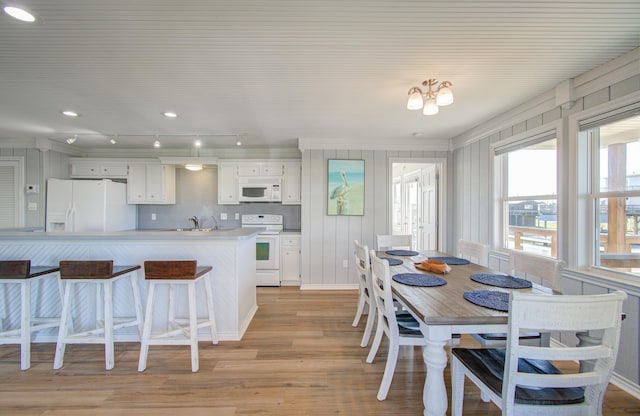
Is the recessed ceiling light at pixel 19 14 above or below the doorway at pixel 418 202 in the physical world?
above

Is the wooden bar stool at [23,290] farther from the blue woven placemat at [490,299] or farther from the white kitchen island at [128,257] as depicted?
the blue woven placemat at [490,299]

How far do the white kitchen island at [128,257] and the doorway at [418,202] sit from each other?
2.75m

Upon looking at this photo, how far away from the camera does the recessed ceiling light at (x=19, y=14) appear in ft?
4.60

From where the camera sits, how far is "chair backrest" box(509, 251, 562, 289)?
5.78 feet

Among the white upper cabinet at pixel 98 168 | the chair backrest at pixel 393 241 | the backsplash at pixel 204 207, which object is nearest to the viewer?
the chair backrest at pixel 393 241

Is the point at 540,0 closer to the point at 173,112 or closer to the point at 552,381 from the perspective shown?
the point at 552,381

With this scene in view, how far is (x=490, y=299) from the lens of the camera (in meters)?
1.46

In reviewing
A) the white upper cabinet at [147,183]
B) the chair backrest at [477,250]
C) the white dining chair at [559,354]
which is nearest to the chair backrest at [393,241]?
the chair backrest at [477,250]

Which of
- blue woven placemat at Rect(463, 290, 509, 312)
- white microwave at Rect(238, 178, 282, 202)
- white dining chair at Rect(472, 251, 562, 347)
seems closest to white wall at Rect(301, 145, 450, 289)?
white microwave at Rect(238, 178, 282, 202)

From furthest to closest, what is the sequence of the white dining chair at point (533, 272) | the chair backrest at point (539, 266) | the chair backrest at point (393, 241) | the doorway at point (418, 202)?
Result: the doorway at point (418, 202) < the chair backrest at point (393, 241) < the chair backrest at point (539, 266) < the white dining chair at point (533, 272)

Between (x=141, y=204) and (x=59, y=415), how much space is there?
3718mm

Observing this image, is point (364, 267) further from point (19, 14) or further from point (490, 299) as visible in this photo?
point (19, 14)

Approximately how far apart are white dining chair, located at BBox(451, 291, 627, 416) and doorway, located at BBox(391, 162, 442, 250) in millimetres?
3244

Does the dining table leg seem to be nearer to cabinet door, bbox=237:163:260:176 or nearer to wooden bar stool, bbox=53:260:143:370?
wooden bar stool, bbox=53:260:143:370
